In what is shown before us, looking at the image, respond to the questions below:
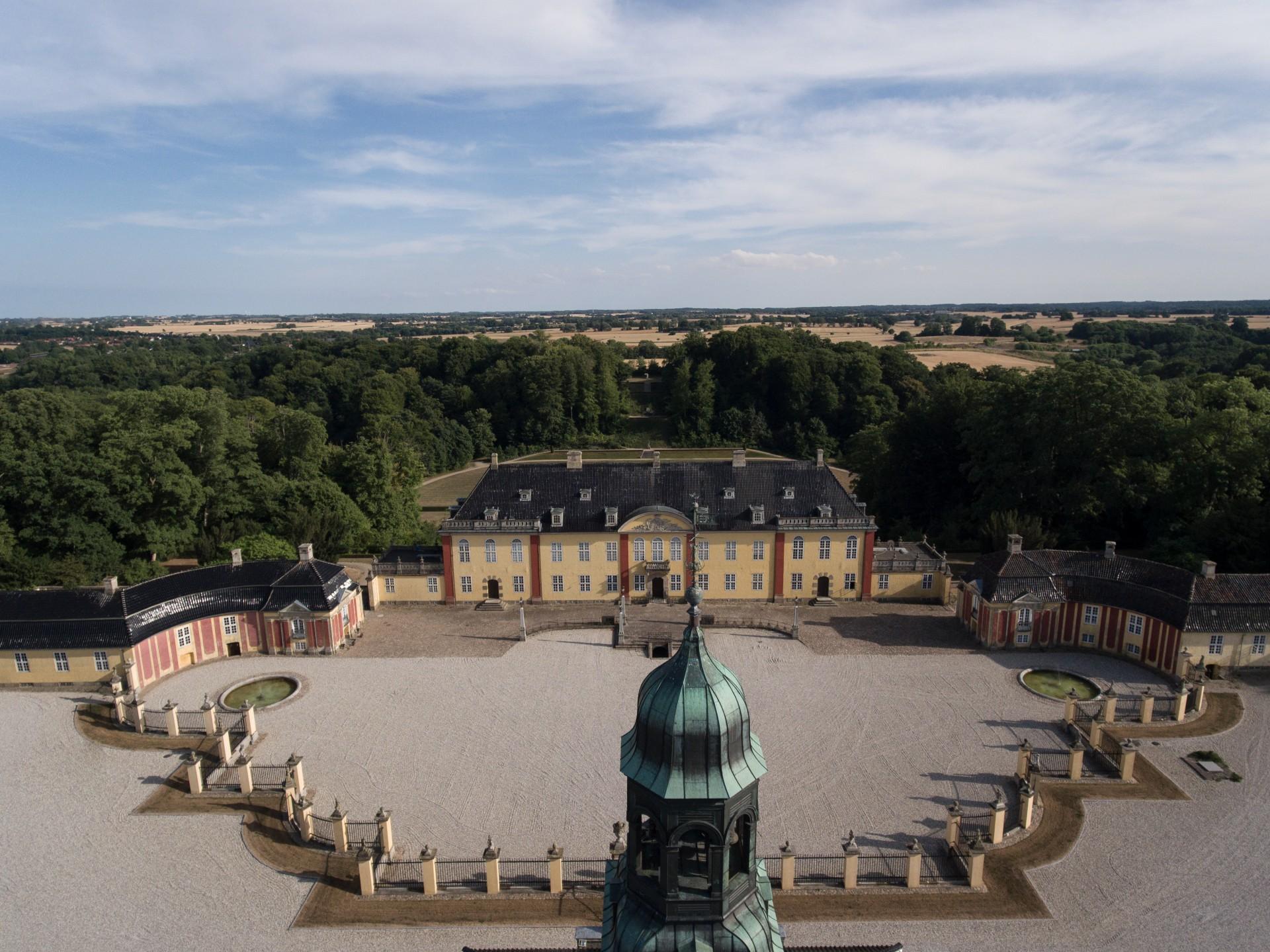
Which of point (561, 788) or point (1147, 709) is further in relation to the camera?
point (1147, 709)

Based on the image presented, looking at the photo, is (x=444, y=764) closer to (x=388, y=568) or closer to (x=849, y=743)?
(x=849, y=743)

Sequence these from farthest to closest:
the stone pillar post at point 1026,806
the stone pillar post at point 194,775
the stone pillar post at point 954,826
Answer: the stone pillar post at point 194,775
the stone pillar post at point 1026,806
the stone pillar post at point 954,826

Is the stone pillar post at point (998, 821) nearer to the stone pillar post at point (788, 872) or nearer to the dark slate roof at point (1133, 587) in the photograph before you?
the stone pillar post at point (788, 872)

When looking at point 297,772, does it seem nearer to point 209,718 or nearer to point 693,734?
point 209,718

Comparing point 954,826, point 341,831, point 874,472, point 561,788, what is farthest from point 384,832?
point 874,472

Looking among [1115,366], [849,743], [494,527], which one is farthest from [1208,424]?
[494,527]

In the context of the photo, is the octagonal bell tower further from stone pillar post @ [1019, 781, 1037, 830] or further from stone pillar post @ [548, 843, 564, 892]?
stone pillar post @ [1019, 781, 1037, 830]

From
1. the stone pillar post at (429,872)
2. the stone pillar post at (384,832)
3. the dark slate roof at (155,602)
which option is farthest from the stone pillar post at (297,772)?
the dark slate roof at (155,602)
